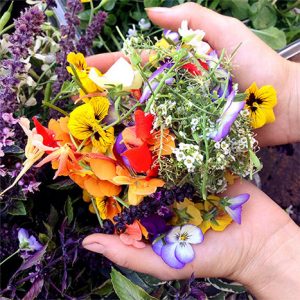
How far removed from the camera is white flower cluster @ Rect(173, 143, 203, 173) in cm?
57

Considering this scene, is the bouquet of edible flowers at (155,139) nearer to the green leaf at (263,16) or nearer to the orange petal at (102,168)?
the orange petal at (102,168)

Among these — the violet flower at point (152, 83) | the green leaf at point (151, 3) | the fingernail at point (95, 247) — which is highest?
the violet flower at point (152, 83)

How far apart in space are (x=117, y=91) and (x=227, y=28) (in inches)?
12.1

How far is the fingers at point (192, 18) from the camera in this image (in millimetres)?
828

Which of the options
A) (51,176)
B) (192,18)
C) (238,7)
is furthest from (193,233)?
(238,7)

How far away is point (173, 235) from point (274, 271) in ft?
0.61

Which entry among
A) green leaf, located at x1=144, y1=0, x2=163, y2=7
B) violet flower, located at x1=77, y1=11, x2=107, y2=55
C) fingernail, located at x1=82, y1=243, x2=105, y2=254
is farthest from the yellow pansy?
green leaf, located at x1=144, y1=0, x2=163, y2=7

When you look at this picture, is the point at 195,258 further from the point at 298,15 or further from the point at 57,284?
the point at 298,15

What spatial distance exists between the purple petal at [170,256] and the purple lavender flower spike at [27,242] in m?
0.16

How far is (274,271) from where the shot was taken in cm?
79

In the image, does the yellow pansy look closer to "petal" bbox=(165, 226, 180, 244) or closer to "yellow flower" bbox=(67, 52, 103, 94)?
"petal" bbox=(165, 226, 180, 244)

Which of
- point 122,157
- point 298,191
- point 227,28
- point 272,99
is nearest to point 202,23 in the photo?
point 227,28

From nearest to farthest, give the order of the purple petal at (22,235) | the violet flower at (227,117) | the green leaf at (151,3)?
the violet flower at (227,117)
the purple petal at (22,235)
the green leaf at (151,3)

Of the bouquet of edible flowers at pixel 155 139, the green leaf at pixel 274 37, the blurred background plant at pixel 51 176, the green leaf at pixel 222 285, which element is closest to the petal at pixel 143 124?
the bouquet of edible flowers at pixel 155 139
